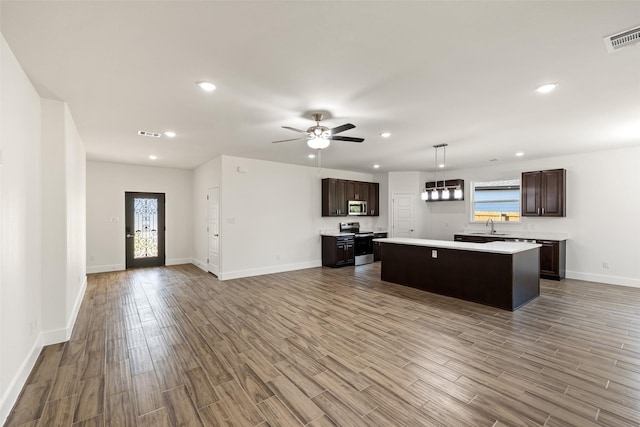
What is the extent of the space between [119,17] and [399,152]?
5039 mm

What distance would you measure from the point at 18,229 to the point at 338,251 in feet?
19.5

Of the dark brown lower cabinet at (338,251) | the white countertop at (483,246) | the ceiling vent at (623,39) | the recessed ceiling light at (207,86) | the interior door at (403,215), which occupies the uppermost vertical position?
the recessed ceiling light at (207,86)

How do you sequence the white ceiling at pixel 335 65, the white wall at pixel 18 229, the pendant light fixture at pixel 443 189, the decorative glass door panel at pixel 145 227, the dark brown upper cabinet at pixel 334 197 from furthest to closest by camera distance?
the dark brown upper cabinet at pixel 334 197 < the decorative glass door panel at pixel 145 227 < the pendant light fixture at pixel 443 189 < the white wall at pixel 18 229 < the white ceiling at pixel 335 65

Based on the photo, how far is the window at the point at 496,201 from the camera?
23.0ft

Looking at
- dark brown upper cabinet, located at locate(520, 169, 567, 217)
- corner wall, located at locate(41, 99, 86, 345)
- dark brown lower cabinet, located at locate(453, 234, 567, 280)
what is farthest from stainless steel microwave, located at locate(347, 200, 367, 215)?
corner wall, located at locate(41, 99, 86, 345)

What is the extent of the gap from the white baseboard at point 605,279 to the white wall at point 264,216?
5692mm

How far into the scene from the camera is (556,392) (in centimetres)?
221

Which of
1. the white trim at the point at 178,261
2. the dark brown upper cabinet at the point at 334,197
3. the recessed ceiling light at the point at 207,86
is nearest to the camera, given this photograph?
the recessed ceiling light at the point at 207,86

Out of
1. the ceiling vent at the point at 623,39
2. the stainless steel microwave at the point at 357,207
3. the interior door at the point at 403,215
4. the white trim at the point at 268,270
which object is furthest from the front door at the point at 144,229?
the ceiling vent at the point at 623,39

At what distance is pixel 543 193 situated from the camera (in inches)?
248

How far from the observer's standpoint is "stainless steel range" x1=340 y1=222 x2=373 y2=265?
26.1ft

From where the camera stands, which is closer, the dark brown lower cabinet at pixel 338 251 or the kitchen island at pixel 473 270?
the kitchen island at pixel 473 270

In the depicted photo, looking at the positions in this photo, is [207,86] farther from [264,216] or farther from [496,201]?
[496,201]

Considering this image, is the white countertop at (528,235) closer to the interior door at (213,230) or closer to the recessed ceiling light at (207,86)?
the interior door at (213,230)
